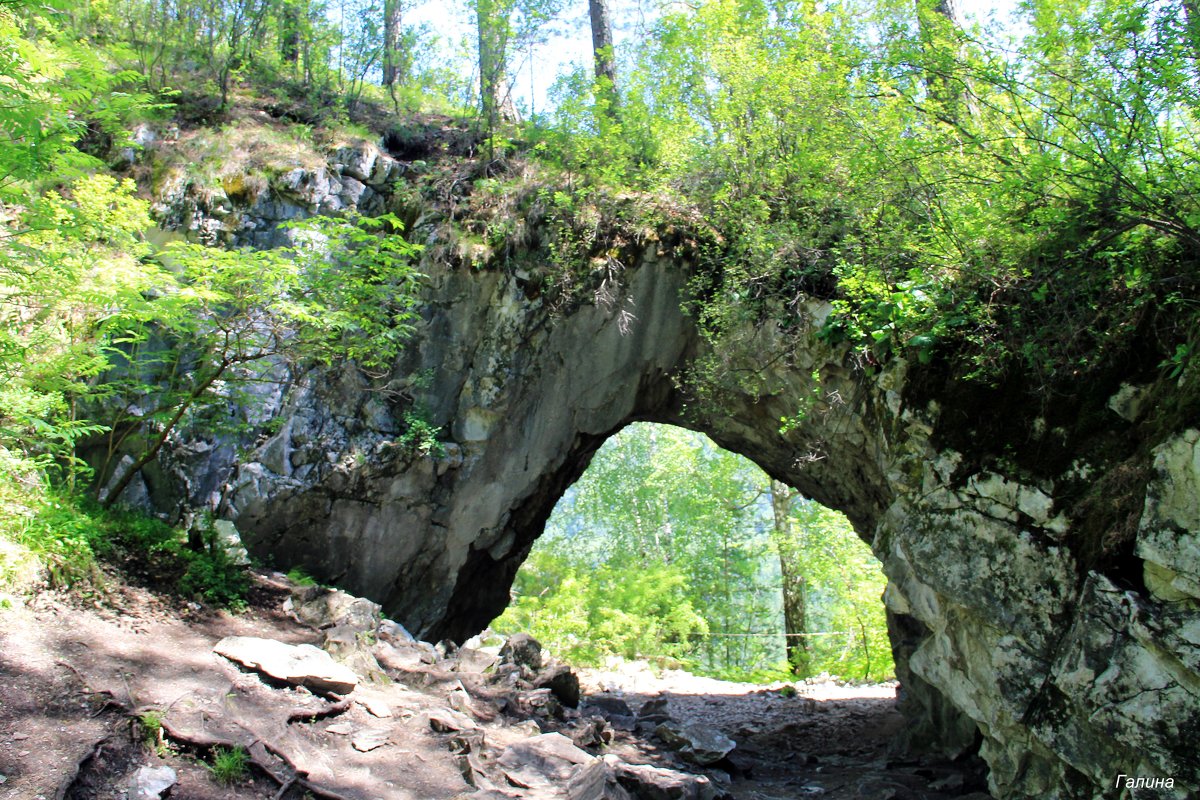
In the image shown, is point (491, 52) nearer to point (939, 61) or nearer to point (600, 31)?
point (600, 31)

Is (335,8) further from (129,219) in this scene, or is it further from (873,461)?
(873,461)

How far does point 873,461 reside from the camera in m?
7.37

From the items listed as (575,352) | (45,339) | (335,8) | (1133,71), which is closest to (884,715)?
(575,352)

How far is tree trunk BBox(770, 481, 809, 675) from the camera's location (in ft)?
48.9

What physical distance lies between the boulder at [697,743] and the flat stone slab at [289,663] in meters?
3.41

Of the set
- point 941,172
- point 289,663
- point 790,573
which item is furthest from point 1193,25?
point 790,573

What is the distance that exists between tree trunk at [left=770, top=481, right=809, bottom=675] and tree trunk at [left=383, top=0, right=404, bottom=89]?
1150cm

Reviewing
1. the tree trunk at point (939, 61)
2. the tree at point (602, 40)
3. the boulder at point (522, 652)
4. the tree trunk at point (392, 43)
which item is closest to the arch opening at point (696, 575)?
the boulder at point (522, 652)

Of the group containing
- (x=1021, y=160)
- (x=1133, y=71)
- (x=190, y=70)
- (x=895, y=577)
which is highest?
(x=190, y=70)

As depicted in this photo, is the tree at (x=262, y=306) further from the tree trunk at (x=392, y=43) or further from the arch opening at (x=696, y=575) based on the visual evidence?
the arch opening at (x=696, y=575)

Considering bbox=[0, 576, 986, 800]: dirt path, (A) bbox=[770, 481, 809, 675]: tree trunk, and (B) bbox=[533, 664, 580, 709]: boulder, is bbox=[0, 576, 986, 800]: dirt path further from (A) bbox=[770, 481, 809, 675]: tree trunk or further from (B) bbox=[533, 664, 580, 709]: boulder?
(A) bbox=[770, 481, 809, 675]: tree trunk

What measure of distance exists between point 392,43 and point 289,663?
38.6ft

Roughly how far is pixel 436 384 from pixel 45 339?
4.36 metres

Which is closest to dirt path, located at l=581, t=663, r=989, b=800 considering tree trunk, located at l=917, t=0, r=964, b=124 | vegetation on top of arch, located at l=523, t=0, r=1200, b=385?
vegetation on top of arch, located at l=523, t=0, r=1200, b=385
